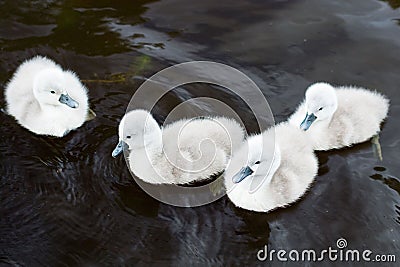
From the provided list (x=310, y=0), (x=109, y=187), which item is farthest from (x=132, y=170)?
(x=310, y=0)

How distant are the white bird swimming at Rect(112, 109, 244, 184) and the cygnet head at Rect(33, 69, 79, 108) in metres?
0.43

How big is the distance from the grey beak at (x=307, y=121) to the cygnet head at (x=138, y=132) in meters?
0.66

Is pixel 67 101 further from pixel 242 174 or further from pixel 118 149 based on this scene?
pixel 242 174

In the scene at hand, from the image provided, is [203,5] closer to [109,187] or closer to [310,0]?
[310,0]

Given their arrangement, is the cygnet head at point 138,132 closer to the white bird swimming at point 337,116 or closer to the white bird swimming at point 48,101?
the white bird swimming at point 48,101

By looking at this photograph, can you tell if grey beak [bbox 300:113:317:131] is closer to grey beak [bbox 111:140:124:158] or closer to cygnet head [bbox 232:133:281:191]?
cygnet head [bbox 232:133:281:191]

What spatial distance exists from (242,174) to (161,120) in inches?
23.4

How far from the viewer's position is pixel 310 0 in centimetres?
410

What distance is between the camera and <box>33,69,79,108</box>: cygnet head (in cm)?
316

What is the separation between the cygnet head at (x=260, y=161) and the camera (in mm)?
2861

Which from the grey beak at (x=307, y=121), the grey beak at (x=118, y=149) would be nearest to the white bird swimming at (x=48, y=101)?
the grey beak at (x=118, y=149)

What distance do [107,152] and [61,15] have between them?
3.99 ft

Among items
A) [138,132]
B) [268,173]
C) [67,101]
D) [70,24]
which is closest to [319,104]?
[268,173]

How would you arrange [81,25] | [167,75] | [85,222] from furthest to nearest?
1. [81,25]
2. [167,75]
3. [85,222]
